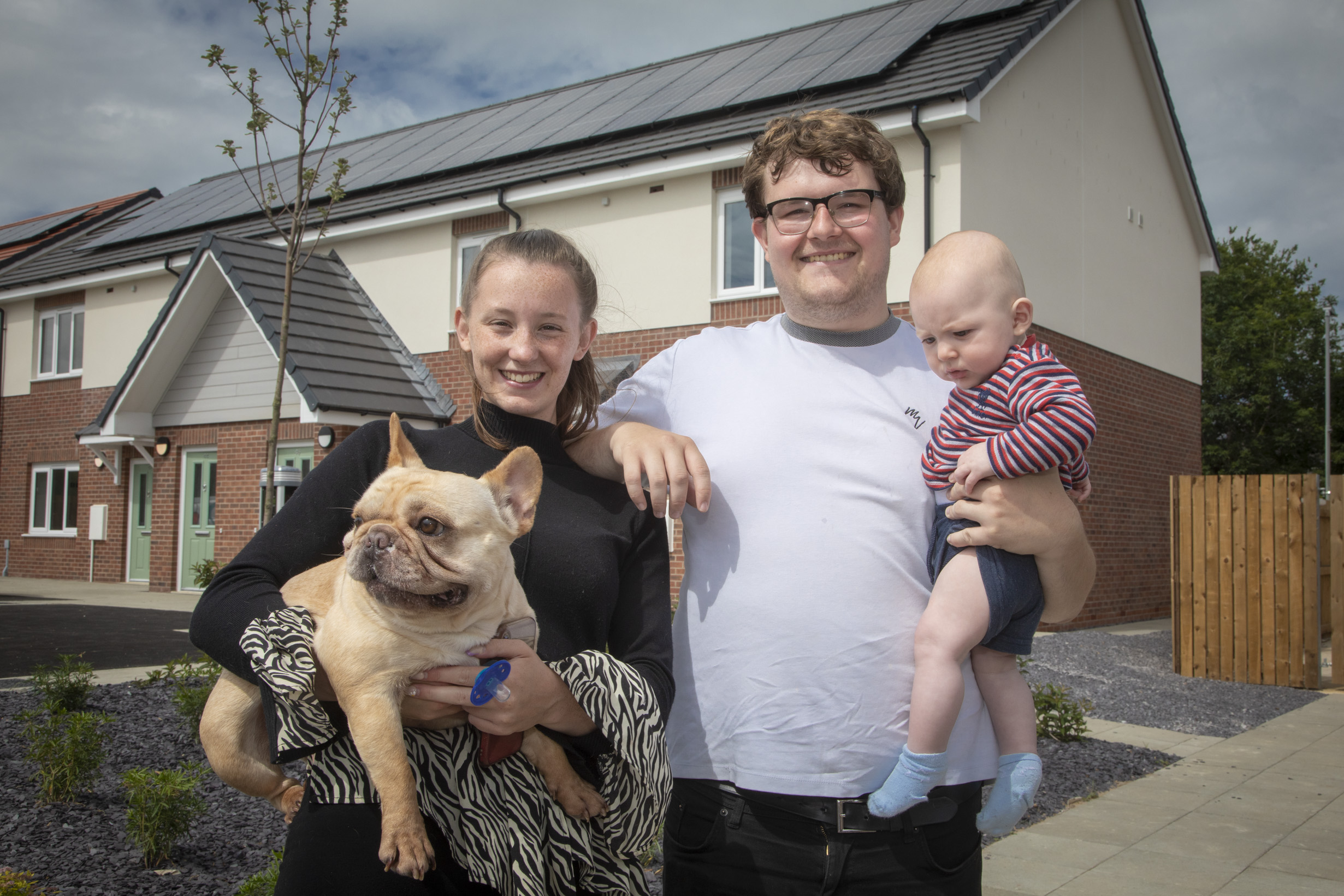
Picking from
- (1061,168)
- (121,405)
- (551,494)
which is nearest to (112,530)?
(121,405)

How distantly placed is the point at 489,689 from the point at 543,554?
1.19ft

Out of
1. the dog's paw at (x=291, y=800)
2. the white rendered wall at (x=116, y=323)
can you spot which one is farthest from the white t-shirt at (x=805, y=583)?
the white rendered wall at (x=116, y=323)

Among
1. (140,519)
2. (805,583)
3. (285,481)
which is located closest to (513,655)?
(805,583)

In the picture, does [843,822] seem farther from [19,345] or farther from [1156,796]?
[19,345]

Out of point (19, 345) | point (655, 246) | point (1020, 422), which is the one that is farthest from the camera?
point (19, 345)

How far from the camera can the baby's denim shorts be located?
2.10 m

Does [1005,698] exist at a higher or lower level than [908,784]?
higher

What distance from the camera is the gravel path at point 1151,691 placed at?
331 inches

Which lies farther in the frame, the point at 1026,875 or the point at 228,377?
the point at 228,377

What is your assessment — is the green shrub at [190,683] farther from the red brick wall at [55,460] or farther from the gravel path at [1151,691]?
the red brick wall at [55,460]

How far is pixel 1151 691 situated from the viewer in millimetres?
9461

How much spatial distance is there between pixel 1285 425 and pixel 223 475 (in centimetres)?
4167

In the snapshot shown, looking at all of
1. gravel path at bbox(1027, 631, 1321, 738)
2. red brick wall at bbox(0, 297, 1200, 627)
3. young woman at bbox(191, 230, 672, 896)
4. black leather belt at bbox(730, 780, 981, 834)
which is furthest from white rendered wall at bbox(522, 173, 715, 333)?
black leather belt at bbox(730, 780, 981, 834)

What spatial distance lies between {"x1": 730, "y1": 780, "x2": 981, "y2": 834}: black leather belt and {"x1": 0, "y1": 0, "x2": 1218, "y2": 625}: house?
33.3 feet
